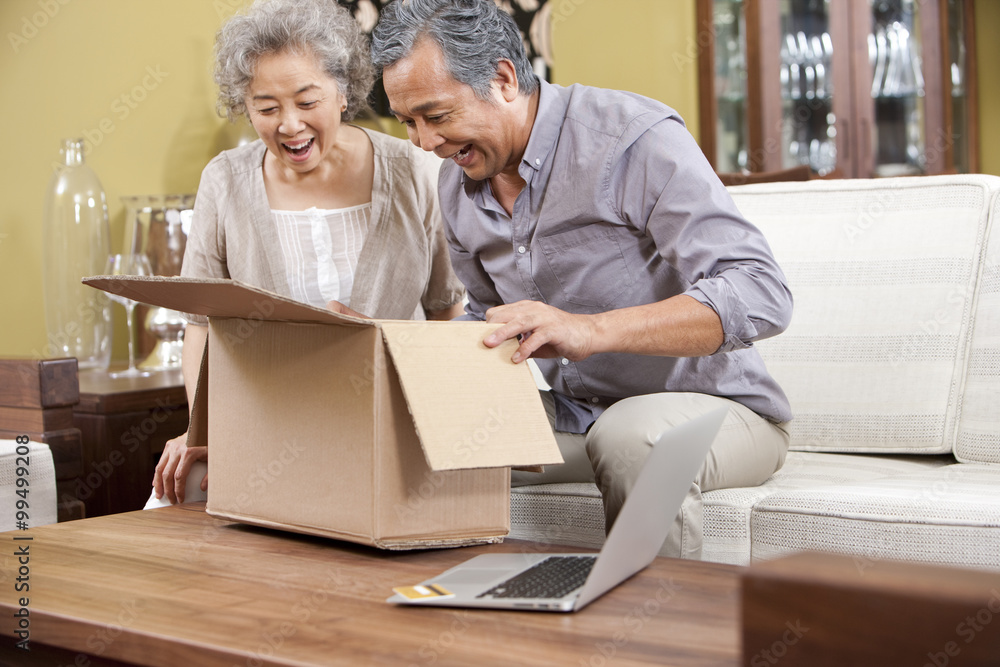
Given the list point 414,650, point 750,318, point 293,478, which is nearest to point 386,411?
point 293,478

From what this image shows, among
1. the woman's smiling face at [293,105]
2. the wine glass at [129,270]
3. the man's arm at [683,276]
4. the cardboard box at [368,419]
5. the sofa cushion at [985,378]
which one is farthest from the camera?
the wine glass at [129,270]

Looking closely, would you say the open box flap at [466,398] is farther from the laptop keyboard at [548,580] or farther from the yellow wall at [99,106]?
the yellow wall at [99,106]

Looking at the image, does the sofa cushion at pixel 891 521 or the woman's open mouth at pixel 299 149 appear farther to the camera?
the woman's open mouth at pixel 299 149

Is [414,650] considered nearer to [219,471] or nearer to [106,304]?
[219,471]

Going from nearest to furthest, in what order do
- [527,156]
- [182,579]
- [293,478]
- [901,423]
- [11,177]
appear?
[182,579] < [293,478] < [527,156] < [901,423] < [11,177]

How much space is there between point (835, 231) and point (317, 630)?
123cm

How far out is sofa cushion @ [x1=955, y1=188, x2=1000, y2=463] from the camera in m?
1.46

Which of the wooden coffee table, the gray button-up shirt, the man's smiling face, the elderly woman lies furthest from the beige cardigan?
the wooden coffee table

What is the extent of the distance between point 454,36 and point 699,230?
16.6 inches

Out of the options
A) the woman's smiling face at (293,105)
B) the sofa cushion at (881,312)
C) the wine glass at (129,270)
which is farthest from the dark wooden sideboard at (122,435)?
the sofa cushion at (881,312)

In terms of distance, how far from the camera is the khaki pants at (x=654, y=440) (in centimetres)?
116

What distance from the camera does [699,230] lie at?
1.20 m

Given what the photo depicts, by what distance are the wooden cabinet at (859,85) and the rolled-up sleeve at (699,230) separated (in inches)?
104

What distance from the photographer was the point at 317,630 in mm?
755
